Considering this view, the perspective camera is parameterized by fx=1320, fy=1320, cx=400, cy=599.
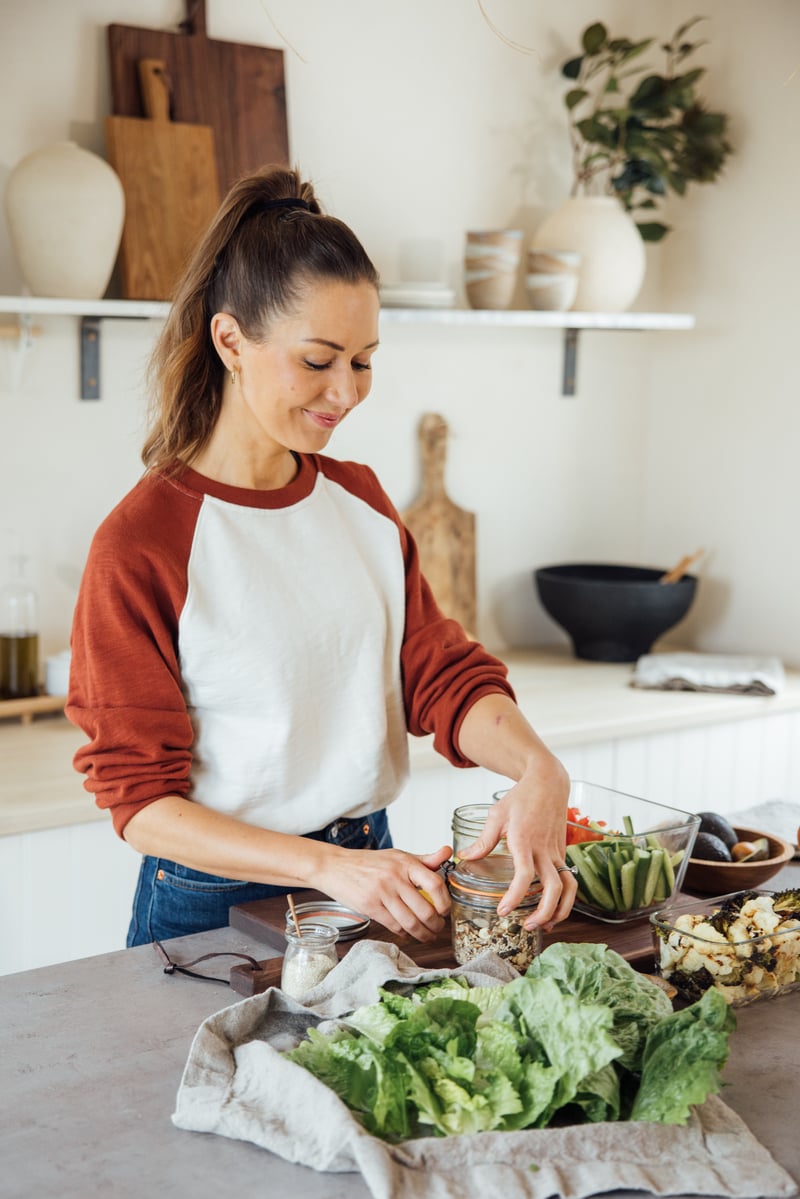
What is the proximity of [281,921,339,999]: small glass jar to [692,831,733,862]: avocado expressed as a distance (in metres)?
0.55

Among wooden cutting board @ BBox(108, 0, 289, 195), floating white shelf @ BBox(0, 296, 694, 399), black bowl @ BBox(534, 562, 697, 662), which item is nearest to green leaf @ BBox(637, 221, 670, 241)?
floating white shelf @ BBox(0, 296, 694, 399)

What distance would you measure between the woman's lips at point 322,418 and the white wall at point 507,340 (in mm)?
1272

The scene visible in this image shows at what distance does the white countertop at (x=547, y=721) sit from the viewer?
2.24 meters

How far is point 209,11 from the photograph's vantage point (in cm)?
279

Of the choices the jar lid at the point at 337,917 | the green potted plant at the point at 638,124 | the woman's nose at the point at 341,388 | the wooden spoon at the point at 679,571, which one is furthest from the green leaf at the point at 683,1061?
the green potted plant at the point at 638,124

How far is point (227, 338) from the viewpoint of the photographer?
1.63 meters

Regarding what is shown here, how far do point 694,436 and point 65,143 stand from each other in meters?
1.83

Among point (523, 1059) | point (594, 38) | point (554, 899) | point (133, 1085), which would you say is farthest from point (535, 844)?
point (594, 38)

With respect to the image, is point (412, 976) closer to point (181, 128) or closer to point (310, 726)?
point (310, 726)

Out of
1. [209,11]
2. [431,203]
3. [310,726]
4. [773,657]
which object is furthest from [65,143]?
[773,657]

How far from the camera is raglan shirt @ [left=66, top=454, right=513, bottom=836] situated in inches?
59.5

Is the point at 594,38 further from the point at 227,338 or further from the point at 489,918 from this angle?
the point at 489,918

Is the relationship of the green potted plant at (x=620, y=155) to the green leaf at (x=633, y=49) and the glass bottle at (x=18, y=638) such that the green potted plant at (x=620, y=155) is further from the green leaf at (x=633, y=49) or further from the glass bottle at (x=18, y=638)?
the glass bottle at (x=18, y=638)

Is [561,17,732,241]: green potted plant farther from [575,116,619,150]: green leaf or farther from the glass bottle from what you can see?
the glass bottle
